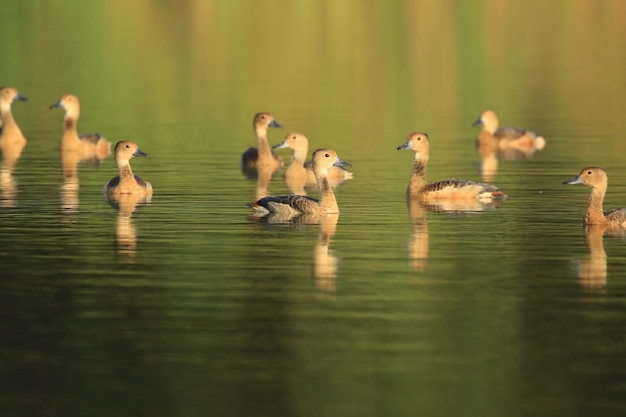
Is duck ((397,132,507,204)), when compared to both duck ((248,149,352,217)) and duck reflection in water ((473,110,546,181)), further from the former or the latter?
duck reflection in water ((473,110,546,181))

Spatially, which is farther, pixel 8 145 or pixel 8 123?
pixel 8 123

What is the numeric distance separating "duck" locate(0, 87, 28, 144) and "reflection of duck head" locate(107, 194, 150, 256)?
41.7ft

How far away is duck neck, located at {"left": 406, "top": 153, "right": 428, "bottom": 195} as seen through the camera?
96.1ft

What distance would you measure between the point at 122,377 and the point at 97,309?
9.91 ft

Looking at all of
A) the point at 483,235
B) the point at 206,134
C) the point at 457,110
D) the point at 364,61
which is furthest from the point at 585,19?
the point at 483,235

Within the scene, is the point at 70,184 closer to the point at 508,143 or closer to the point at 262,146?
the point at 262,146

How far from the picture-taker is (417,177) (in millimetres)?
29609

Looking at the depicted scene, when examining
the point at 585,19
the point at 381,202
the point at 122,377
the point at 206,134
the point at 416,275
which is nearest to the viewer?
the point at 122,377

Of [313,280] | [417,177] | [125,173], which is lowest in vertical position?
[313,280]

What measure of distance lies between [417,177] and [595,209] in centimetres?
515

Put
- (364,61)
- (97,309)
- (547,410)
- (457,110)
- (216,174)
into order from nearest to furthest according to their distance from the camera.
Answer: (547,410) → (97,309) → (216,174) → (457,110) → (364,61)

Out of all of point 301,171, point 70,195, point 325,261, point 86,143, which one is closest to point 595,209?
point 325,261

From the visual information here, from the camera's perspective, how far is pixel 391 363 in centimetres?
1584

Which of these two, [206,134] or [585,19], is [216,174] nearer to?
[206,134]
